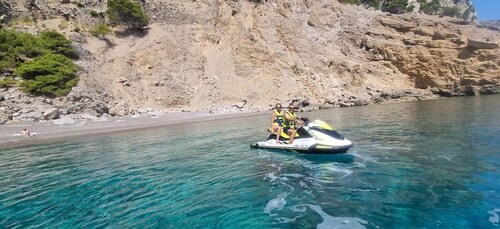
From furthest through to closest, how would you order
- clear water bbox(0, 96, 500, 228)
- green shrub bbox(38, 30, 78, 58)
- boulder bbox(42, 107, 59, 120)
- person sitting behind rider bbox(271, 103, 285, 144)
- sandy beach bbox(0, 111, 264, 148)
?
green shrub bbox(38, 30, 78, 58)
boulder bbox(42, 107, 59, 120)
sandy beach bbox(0, 111, 264, 148)
person sitting behind rider bbox(271, 103, 285, 144)
clear water bbox(0, 96, 500, 228)

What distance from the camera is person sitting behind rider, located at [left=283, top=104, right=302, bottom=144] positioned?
12172mm

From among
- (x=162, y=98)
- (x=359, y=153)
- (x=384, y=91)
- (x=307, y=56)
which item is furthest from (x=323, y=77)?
(x=359, y=153)

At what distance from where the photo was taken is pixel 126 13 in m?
46.5

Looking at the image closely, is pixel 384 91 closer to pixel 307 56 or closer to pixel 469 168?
pixel 307 56

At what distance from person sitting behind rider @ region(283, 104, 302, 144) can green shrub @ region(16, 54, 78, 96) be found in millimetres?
27990

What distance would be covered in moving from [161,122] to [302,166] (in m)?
21.6

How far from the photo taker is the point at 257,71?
4675 centimetres

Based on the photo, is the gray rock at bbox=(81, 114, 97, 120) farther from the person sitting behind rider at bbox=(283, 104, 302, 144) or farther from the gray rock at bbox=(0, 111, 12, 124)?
the person sitting behind rider at bbox=(283, 104, 302, 144)

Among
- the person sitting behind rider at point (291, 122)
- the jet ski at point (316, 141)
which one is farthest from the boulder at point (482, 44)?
the person sitting behind rider at point (291, 122)

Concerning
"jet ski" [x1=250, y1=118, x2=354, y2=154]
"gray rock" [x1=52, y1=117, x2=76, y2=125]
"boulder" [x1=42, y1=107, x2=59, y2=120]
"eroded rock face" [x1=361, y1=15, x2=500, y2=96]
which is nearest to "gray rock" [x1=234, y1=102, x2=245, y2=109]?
"gray rock" [x1=52, y1=117, x2=76, y2=125]

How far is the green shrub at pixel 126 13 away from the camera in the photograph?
151 feet

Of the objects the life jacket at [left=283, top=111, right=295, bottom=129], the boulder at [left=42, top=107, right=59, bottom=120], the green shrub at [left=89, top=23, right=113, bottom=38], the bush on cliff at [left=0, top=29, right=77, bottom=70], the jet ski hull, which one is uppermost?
the green shrub at [left=89, top=23, right=113, bottom=38]

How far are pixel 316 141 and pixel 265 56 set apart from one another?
124 feet

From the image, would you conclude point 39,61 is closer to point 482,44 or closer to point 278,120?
point 278,120
